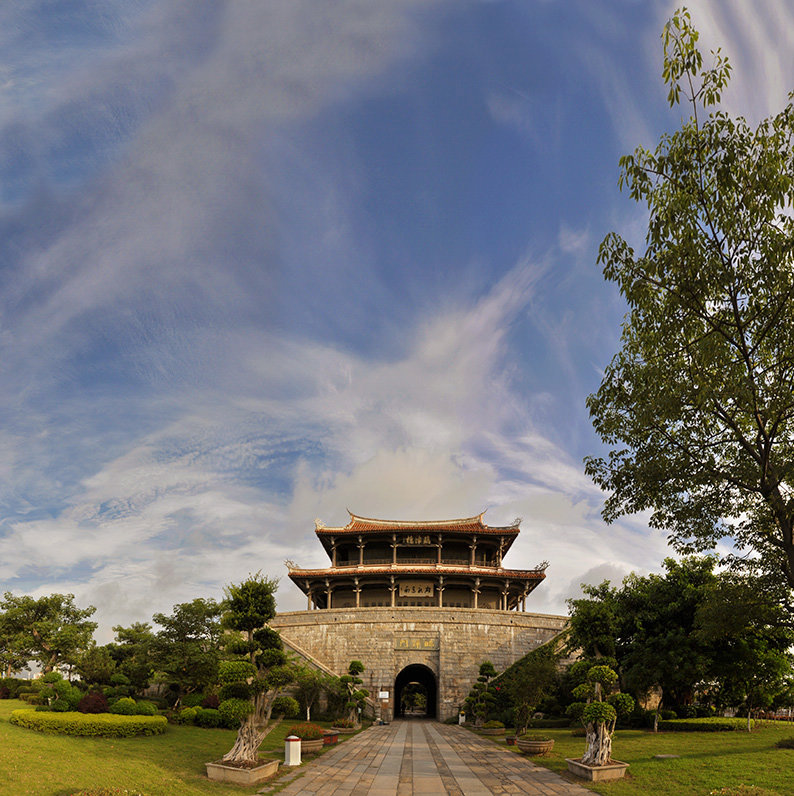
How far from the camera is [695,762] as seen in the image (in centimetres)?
1711

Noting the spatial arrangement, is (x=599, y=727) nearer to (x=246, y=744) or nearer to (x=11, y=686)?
(x=246, y=744)

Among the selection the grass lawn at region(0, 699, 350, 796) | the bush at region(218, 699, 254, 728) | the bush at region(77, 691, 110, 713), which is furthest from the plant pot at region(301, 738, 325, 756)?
the bush at region(77, 691, 110, 713)

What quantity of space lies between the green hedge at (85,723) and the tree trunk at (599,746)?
1585cm

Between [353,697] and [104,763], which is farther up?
[104,763]

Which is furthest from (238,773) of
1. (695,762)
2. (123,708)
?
(695,762)

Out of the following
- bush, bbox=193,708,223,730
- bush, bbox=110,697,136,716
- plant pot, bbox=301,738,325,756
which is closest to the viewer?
plant pot, bbox=301,738,325,756

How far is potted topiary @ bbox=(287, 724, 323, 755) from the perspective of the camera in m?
19.9

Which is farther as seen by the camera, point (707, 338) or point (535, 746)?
point (535, 746)

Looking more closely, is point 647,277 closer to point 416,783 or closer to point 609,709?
point 609,709

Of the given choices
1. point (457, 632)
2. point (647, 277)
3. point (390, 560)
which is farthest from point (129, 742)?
point (390, 560)

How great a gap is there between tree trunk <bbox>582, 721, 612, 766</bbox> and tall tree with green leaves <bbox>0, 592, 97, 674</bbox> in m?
28.1

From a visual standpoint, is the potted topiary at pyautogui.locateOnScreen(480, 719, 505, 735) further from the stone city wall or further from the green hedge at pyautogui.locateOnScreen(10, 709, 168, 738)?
the green hedge at pyautogui.locateOnScreen(10, 709, 168, 738)

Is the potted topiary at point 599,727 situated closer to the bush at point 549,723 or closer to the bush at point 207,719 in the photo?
the bush at point 549,723

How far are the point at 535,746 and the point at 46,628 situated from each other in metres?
29.0
